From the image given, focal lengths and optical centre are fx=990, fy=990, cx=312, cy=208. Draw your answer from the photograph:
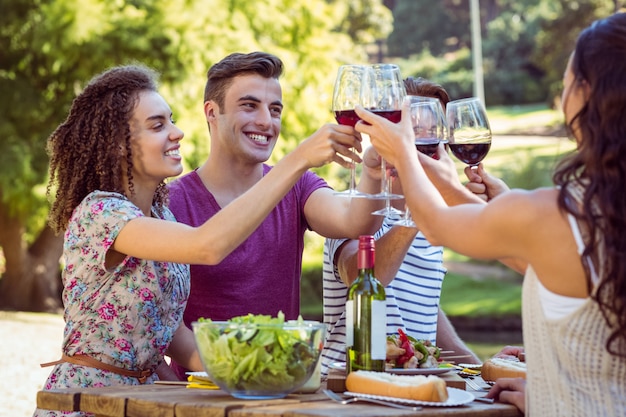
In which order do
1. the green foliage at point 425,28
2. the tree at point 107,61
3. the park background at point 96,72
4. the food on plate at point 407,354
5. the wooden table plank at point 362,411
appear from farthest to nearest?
the green foliage at point 425,28 < the tree at point 107,61 < the park background at point 96,72 < the food on plate at point 407,354 < the wooden table plank at point 362,411

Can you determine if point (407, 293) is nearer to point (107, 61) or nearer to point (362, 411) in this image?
point (362, 411)

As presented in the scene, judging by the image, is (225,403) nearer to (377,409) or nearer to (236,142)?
(377,409)

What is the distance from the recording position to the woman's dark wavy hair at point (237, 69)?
13.2 ft

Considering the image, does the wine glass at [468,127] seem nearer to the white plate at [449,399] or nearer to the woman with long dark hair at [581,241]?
the woman with long dark hair at [581,241]

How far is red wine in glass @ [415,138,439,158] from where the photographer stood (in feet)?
9.03

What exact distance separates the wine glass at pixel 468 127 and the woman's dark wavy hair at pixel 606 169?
0.62 metres

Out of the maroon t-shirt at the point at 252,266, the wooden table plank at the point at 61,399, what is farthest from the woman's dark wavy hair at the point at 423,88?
the wooden table plank at the point at 61,399

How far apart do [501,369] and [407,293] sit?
3.41 feet

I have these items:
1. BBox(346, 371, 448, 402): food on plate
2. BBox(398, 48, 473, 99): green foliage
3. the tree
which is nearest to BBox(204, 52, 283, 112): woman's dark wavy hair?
BBox(346, 371, 448, 402): food on plate

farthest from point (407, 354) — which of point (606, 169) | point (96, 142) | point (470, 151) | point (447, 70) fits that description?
point (447, 70)

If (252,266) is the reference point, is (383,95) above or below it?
above

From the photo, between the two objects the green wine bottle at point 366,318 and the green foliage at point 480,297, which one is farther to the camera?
the green foliage at point 480,297

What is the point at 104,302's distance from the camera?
310 cm

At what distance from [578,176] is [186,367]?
5.87 ft
